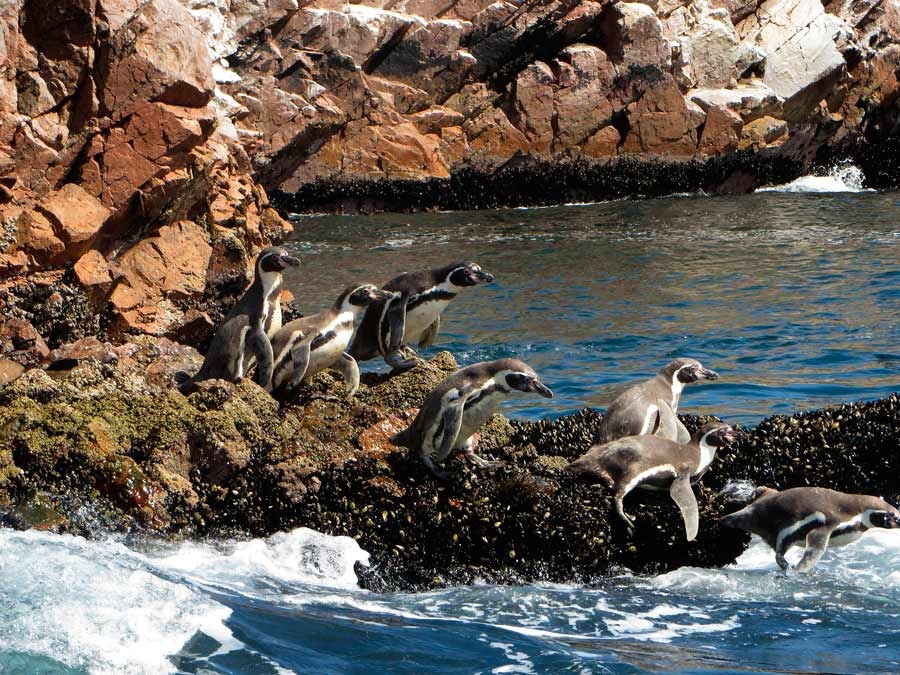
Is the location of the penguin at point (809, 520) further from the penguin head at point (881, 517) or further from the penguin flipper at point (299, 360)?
the penguin flipper at point (299, 360)

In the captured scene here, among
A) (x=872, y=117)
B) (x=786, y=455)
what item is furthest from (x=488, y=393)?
(x=872, y=117)

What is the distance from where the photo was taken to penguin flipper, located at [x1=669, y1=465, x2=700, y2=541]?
8023 mm

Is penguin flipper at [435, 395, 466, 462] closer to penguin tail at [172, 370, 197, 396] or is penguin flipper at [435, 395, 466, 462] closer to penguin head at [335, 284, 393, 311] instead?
penguin head at [335, 284, 393, 311]

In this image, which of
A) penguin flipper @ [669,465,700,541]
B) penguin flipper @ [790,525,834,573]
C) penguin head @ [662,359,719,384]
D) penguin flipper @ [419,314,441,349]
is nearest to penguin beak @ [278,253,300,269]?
penguin flipper @ [419,314,441,349]

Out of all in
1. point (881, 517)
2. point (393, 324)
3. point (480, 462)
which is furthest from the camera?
point (393, 324)

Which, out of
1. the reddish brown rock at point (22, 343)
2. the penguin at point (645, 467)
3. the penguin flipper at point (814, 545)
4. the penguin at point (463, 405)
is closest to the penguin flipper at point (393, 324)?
the penguin at point (463, 405)

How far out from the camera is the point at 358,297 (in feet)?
31.7

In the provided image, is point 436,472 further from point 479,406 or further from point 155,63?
point 155,63

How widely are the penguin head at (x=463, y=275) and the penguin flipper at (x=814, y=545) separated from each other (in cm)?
336

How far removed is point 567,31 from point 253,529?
28545 millimetres

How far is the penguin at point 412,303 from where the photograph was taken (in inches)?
396

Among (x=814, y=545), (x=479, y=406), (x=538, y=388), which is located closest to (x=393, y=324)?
(x=479, y=406)

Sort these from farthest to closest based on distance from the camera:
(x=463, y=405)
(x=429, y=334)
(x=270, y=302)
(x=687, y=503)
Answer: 1. (x=429, y=334)
2. (x=270, y=302)
3. (x=463, y=405)
4. (x=687, y=503)

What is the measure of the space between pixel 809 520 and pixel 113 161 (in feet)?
27.7
